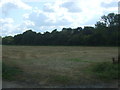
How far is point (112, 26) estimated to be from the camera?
1121 centimetres

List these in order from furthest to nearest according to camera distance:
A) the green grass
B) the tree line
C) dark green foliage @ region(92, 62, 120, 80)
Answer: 1. the tree line
2. dark green foliage @ region(92, 62, 120, 80)
3. the green grass

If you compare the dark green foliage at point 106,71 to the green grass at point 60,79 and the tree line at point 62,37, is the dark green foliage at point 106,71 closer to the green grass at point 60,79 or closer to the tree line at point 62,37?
the green grass at point 60,79

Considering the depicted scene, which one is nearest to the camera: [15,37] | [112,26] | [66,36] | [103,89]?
[103,89]

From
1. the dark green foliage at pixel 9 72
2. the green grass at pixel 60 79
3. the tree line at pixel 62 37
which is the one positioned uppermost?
the tree line at pixel 62 37

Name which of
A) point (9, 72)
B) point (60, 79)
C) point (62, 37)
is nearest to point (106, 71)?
point (60, 79)

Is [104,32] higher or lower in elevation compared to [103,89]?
higher

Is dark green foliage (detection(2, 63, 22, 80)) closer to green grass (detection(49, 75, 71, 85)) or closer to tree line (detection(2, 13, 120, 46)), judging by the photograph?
green grass (detection(49, 75, 71, 85))

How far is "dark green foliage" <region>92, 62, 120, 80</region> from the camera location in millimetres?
8211

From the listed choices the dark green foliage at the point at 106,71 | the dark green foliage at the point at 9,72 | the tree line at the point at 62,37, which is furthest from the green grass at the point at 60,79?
the tree line at the point at 62,37

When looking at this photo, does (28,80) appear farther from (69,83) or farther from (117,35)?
(117,35)

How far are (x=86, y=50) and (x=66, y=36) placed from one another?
239 cm

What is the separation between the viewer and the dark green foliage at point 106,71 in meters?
8.21

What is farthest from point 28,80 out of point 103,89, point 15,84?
point 103,89

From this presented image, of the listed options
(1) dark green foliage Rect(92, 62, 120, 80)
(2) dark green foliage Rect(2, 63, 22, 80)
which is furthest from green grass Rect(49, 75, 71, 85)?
(2) dark green foliage Rect(2, 63, 22, 80)
